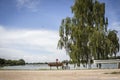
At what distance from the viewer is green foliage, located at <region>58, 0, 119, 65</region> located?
40.5 m

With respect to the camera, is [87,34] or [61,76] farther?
[87,34]

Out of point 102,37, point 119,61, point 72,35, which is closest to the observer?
point 119,61

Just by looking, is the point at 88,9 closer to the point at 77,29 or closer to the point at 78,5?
the point at 78,5

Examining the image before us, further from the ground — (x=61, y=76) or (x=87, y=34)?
(x=87, y=34)

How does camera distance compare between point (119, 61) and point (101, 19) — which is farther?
point (101, 19)

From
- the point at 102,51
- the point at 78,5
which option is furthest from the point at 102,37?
the point at 78,5

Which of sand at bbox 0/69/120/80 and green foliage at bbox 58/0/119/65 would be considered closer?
sand at bbox 0/69/120/80

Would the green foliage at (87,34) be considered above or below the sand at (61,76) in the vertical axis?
above

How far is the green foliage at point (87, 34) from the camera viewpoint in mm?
40469

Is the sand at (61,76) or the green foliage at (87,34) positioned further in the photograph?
the green foliage at (87,34)

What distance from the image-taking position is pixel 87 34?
41.7 metres

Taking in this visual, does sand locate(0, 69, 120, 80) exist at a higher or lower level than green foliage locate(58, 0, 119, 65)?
lower

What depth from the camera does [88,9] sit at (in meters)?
45.2

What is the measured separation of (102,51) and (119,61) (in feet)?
32.7
